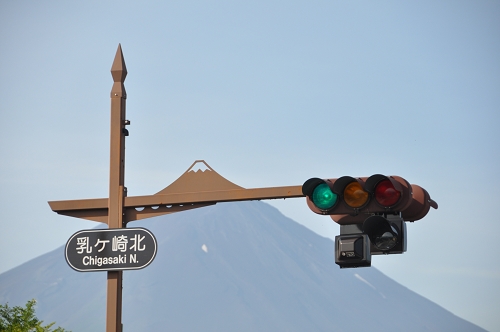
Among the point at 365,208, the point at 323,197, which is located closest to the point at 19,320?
the point at 323,197

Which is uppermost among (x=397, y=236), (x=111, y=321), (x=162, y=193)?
(x=162, y=193)

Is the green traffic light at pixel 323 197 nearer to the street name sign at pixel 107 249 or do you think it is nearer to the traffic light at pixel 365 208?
the traffic light at pixel 365 208

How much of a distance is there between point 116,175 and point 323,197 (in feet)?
10.0

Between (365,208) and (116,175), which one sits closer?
(365,208)

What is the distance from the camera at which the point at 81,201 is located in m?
11.1

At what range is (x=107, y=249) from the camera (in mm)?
10695

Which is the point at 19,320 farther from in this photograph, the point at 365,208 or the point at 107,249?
the point at 365,208

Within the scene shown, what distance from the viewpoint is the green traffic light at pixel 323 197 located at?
911 centimetres

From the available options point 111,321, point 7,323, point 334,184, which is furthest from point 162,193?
point 7,323

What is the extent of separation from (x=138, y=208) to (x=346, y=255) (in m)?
2.96

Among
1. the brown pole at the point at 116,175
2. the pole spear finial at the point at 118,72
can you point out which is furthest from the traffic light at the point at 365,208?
the pole spear finial at the point at 118,72

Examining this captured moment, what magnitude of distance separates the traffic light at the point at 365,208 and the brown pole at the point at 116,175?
2.76 m

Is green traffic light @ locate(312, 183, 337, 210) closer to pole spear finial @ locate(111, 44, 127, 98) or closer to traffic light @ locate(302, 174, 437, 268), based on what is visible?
traffic light @ locate(302, 174, 437, 268)

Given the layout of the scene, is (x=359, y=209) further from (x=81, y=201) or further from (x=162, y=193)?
(x=81, y=201)
